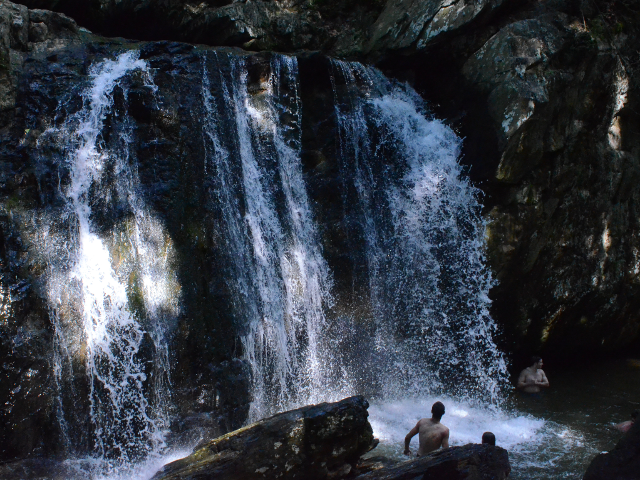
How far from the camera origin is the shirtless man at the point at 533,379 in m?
8.05

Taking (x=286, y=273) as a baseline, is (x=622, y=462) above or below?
below

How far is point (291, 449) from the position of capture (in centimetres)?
402

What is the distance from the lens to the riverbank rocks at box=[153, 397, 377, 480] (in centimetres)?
391

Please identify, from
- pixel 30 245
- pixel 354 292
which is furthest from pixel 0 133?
pixel 354 292

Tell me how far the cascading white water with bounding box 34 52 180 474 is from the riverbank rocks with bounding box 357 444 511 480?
3.10 metres

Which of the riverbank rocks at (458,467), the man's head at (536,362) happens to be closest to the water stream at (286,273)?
the man's head at (536,362)

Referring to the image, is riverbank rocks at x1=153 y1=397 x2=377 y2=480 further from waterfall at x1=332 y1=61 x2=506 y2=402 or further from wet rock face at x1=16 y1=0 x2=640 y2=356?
wet rock face at x1=16 y1=0 x2=640 y2=356

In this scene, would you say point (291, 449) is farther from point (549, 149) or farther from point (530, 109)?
point (549, 149)

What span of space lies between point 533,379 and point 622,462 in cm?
499

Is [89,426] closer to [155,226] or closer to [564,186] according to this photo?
[155,226]

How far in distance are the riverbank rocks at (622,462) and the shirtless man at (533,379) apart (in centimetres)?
477

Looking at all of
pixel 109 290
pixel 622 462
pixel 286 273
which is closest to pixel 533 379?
pixel 286 273

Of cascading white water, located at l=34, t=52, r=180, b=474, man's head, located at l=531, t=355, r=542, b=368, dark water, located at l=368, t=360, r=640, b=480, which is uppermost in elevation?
cascading white water, located at l=34, t=52, r=180, b=474

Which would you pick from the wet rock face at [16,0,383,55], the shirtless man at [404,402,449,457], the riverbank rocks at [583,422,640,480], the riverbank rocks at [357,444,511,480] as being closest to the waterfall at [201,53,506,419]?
the wet rock face at [16,0,383,55]
